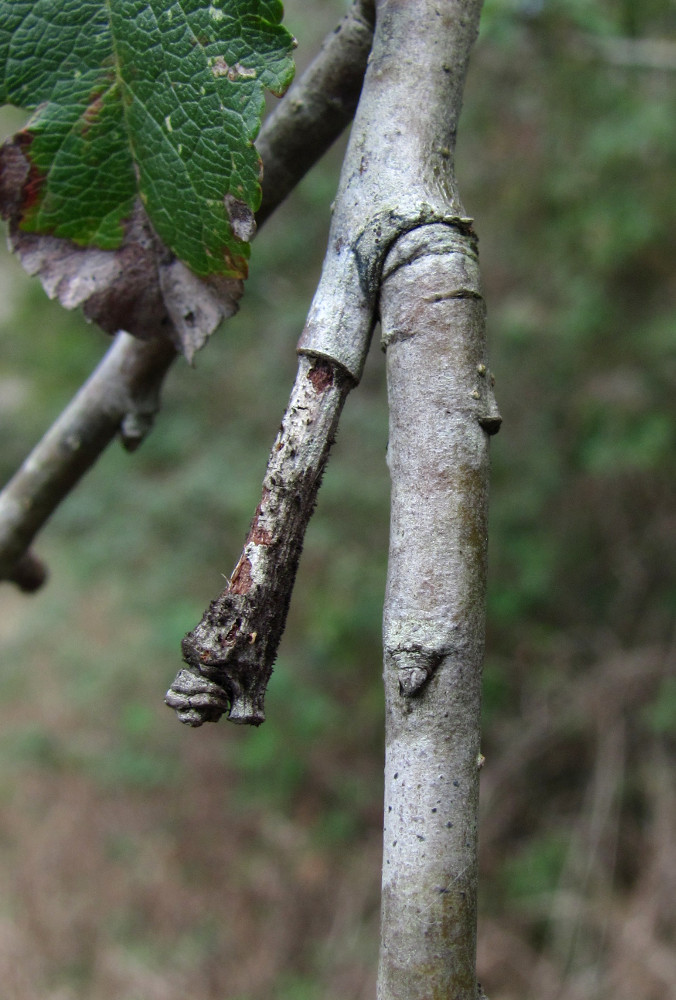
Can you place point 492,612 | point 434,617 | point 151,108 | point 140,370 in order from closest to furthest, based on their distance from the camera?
point 434,617
point 151,108
point 140,370
point 492,612

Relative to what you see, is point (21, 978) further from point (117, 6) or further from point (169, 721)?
point (117, 6)

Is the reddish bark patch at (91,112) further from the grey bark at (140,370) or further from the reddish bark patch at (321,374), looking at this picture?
the reddish bark patch at (321,374)

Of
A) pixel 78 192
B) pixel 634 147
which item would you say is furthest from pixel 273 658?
pixel 634 147

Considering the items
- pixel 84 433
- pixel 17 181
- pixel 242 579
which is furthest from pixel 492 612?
pixel 242 579

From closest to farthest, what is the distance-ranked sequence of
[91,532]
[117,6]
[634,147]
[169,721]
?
[117,6] → [634,147] → [91,532] → [169,721]

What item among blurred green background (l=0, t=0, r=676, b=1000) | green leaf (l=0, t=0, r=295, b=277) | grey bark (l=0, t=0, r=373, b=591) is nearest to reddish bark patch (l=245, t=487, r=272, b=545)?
green leaf (l=0, t=0, r=295, b=277)

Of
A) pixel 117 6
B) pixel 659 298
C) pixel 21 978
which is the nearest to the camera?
pixel 117 6

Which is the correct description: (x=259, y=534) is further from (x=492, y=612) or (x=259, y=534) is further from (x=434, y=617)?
(x=492, y=612)
